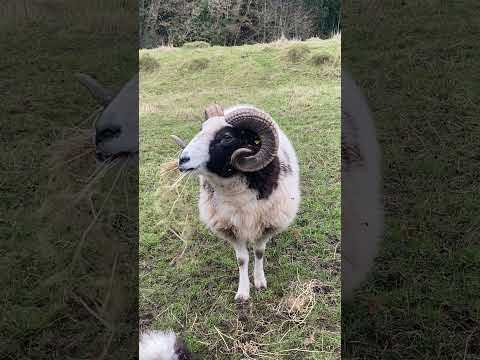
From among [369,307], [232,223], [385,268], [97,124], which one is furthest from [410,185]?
[97,124]

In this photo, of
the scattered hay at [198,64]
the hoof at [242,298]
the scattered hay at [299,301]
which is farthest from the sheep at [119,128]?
the scattered hay at [299,301]

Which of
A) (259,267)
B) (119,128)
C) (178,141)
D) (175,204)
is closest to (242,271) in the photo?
(259,267)

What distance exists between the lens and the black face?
152 inches

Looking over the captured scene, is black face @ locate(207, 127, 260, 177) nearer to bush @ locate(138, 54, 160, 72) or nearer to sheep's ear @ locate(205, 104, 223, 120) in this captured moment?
sheep's ear @ locate(205, 104, 223, 120)

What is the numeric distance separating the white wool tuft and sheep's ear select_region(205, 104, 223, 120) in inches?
59.9

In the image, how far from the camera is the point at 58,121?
8.55m

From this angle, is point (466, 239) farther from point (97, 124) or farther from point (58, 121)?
point (58, 121)

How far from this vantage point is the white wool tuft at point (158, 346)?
388 centimetres

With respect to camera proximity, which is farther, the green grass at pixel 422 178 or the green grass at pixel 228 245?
the green grass at pixel 422 178

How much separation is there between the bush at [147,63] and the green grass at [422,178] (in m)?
2.96

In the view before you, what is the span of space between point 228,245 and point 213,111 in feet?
3.19

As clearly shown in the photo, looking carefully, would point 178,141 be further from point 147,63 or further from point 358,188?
point 358,188

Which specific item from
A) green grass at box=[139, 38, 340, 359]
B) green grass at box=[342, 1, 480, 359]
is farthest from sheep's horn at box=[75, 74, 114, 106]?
green grass at box=[342, 1, 480, 359]

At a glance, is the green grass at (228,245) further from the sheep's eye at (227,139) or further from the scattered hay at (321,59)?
the sheep's eye at (227,139)
